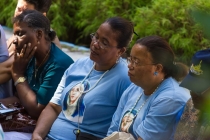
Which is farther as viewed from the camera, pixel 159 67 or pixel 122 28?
pixel 122 28

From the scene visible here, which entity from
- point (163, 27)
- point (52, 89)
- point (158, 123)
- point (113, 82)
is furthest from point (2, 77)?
point (163, 27)

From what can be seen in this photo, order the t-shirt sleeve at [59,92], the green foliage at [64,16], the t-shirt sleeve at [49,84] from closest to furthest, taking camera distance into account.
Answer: the t-shirt sleeve at [59,92], the t-shirt sleeve at [49,84], the green foliage at [64,16]

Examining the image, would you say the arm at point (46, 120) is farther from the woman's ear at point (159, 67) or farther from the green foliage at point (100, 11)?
the green foliage at point (100, 11)

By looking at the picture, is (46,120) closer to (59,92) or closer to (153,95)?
(59,92)

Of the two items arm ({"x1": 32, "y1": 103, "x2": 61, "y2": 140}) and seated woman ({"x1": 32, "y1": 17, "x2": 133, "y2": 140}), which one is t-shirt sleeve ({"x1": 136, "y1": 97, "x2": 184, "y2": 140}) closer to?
seated woman ({"x1": 32, "y1": 17, "x2": 133, "y2": 140})

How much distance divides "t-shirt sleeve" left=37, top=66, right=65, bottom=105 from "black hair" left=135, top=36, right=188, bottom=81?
0.94 meters

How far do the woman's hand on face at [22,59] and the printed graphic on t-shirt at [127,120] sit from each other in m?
1.06

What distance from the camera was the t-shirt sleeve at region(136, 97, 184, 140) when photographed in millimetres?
2391

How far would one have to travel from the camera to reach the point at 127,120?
2.61 metres

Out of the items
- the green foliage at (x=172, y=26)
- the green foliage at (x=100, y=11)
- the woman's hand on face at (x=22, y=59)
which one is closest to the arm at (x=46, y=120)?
the woman's hand on face at (x=22, y=59)

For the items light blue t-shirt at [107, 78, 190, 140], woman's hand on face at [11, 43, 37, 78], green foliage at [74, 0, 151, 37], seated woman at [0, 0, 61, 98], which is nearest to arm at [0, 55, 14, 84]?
seated woman at [0, 0, 61, 98]

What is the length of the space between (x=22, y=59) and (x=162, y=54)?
1.27 meters

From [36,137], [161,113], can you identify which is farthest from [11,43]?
[161,113]

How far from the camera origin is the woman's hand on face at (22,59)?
3320 millimetres
